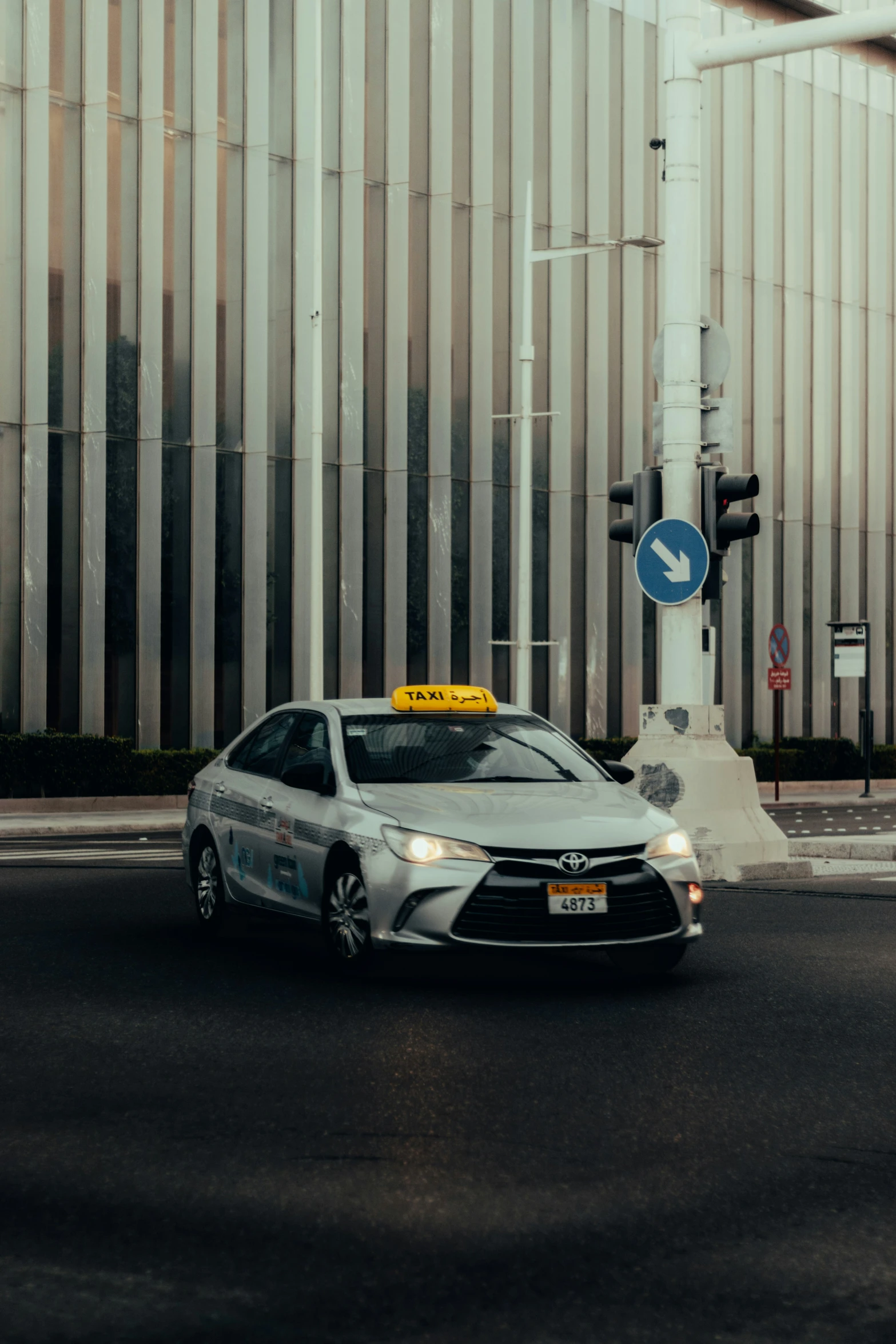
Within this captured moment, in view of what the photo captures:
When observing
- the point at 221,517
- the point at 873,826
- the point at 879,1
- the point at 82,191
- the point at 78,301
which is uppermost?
the point at 879,1

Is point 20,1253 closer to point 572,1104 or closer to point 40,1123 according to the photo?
point 40,1123

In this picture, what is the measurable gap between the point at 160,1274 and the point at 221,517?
1109 inches

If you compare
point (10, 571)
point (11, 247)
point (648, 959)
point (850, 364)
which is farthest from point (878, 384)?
point (648, 959)

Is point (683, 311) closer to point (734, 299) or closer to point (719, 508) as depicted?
point (719, 508)

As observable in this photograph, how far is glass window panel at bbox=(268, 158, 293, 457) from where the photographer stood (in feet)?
107

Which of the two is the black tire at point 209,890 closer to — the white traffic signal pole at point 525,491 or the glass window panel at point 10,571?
the white traffic signal pole at point 525,491

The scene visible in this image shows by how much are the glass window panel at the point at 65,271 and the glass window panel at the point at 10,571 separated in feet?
A: 3.17

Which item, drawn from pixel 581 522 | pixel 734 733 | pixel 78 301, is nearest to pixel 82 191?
pixel 78 301

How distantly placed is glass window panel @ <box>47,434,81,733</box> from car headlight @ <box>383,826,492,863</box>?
21.7 m

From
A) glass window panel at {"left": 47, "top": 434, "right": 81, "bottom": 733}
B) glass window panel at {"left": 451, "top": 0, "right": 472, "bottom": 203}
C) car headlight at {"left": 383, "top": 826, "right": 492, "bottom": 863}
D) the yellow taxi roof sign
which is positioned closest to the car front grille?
car headlight at {"left": 383, "top": 826, "right": 492, "bottom": 863}

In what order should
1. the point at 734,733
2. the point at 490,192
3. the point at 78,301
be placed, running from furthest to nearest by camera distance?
1. the point at 734,733
2. the point at 490,192
3. the point at 78,301

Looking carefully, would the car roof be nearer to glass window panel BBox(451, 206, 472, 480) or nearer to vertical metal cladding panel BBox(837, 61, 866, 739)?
glass window panel BBox(451, 206, 472, 480)

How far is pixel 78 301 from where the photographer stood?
98.7 ft

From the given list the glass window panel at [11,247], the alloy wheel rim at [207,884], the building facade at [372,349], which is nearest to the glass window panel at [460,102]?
the building facade at [372,349]
